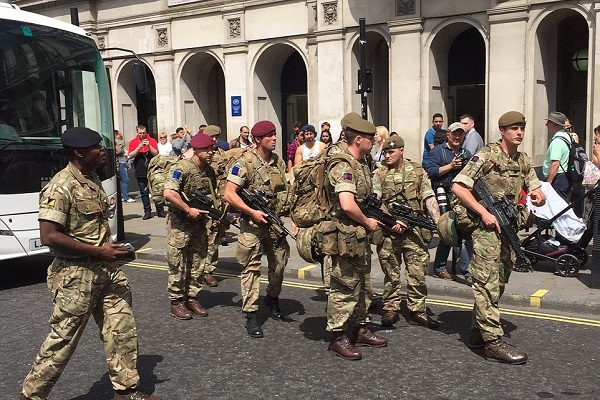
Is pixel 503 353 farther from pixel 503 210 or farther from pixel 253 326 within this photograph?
pixel 253 326

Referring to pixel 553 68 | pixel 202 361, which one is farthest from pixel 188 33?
pixel 202 361

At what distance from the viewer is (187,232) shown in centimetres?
646

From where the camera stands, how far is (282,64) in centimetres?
1933

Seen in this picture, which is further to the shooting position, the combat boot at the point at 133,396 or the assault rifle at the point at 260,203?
the assault rifle at the point at 260,203

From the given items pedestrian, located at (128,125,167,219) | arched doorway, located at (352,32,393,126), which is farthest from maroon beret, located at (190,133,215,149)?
arched doorway, located at (352,32,393,126)

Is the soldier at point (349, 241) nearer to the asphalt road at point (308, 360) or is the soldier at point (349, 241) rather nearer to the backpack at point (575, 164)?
the asphalt road at point (308, 360)

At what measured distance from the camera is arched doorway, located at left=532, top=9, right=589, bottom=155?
1379 cm

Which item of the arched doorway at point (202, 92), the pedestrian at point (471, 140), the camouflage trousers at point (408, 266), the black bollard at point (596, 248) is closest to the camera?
the camouflage trousers at point (408, 266)

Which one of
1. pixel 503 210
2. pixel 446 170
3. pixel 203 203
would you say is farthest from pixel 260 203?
pixel 446 170

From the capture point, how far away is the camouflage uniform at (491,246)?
5.04m

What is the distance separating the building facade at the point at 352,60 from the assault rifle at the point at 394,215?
8.59 m

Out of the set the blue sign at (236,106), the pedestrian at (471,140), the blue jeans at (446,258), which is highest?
the blue sign at (236,106)

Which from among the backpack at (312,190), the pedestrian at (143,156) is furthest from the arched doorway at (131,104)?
the backpack at (312,190)

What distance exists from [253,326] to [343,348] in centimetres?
103
